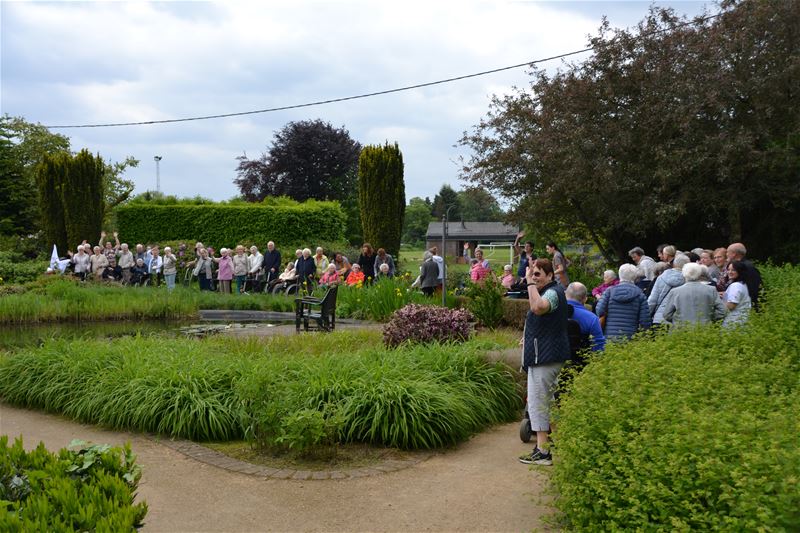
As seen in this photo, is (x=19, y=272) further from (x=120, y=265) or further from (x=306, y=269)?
(x=306, y=269)

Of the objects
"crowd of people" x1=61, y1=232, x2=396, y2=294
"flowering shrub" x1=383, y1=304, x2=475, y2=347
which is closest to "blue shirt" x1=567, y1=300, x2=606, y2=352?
"flowering shrub" x1=383, y1=304, x2=475, y2=347

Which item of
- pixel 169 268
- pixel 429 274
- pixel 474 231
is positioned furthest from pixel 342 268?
pixel 474 231

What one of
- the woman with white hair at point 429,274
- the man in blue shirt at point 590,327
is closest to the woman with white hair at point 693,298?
the man in blue shirt at point 590,327

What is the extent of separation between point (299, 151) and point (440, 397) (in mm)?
40846

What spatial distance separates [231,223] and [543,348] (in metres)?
23.3

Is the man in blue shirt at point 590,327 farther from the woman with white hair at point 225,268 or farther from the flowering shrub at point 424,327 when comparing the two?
the woman with white hair at point 225,268

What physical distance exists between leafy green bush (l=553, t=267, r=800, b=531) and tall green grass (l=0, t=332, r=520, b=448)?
1884 millimetres

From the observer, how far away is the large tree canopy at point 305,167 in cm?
4578

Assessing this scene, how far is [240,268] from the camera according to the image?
772 inches

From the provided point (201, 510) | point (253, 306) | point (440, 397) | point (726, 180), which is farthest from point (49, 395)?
point (726, 180)

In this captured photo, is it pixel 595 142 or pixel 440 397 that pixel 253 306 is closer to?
pixel 595 142

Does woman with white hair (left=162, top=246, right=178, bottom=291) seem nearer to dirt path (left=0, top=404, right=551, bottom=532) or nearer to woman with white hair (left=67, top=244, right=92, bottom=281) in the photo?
woman with white hair (left=67, top=244, right=92, bottom=281)

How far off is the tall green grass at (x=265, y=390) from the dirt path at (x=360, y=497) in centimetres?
42

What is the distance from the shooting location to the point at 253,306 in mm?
16453
